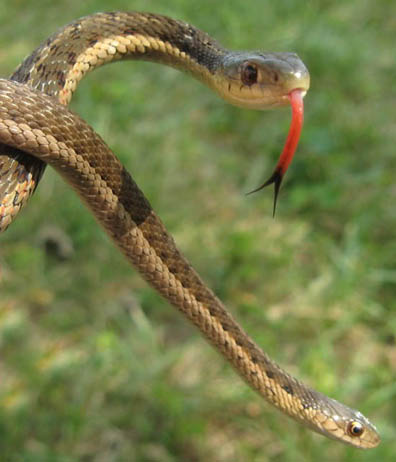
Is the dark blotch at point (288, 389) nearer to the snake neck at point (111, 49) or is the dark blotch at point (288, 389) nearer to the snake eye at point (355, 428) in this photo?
the snake eye at point (355, 428)

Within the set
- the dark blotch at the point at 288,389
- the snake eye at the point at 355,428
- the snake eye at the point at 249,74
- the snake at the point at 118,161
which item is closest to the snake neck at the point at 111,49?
the snake at the point at 118,161

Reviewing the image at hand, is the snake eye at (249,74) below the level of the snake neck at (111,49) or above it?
below

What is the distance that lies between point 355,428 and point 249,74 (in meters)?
0.97

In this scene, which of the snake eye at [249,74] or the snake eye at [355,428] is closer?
the snake eye at [249,74]

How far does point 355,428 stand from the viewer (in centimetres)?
167

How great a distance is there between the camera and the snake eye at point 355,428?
5.47 feet

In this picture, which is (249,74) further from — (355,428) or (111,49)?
(355,428)

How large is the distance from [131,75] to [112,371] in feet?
5.91

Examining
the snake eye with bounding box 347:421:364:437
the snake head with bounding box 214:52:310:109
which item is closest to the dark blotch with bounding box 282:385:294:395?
the snake eye with bounding box 347:421:364:437

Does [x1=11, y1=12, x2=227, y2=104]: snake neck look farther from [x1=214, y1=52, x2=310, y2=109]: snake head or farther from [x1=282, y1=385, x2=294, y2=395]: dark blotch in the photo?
[x1=282, y1=385, x2=294, y2=395]: dark blotch

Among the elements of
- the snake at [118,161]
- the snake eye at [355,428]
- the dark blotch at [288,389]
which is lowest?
the snake eye at [355,428]

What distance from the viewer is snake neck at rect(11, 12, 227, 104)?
4.34 ft

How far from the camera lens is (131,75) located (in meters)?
3.40

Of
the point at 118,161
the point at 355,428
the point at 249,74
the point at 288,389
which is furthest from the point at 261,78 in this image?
the point at 355,428
